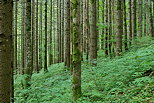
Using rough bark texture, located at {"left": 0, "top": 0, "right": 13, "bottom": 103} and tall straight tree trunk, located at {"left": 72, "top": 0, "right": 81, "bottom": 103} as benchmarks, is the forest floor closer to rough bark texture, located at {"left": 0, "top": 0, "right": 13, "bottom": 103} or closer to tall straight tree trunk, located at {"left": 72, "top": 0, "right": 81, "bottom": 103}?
tall straight tree trunk, located at {"left": 72, "top": 0, "right": 81, "bottom": 103}

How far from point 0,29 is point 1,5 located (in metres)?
0.37

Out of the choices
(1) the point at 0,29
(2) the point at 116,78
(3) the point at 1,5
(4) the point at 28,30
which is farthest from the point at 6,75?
(4) the point at 28,30

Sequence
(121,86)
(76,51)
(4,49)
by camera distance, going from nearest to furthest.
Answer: (4,49) → (76,51) → (121,86)

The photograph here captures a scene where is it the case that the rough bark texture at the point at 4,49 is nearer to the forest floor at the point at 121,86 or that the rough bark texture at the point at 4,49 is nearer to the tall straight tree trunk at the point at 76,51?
the forest floor at the point at 121,86

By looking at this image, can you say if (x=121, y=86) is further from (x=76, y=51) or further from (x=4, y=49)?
(x=4, y=49)

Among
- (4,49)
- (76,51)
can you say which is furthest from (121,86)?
(4,49)

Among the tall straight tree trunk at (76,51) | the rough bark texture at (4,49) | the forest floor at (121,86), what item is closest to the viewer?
the rough bark texture at (4,49)

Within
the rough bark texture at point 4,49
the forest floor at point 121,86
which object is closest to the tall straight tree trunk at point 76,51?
the forest floor at point 121,86

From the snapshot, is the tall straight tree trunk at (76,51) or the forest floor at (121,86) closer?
the forest floor at (121,86)

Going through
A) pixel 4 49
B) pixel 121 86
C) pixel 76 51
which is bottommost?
pixel 121 86

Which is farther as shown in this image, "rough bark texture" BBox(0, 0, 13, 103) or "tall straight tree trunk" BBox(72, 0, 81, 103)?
"tall straight tree trunk" BBox(72, 0, 81, 103)

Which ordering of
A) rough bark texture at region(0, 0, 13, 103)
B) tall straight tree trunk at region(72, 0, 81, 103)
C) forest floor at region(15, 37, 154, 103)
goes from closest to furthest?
rough bark texture at region(0, 0, 13, 103), forest floor at region(15, 37, 154, 103), tall straight tree trunk at region(72, 0, 81, 103)

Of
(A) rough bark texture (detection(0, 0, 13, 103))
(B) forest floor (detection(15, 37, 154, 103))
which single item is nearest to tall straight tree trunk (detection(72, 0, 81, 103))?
(B) forest floor (detection(15, 37, 154, 103))

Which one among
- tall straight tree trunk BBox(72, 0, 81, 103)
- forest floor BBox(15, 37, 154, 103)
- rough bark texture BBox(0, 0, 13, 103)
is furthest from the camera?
tall straight tree trunk BBox(72, 0, 81, 103)
